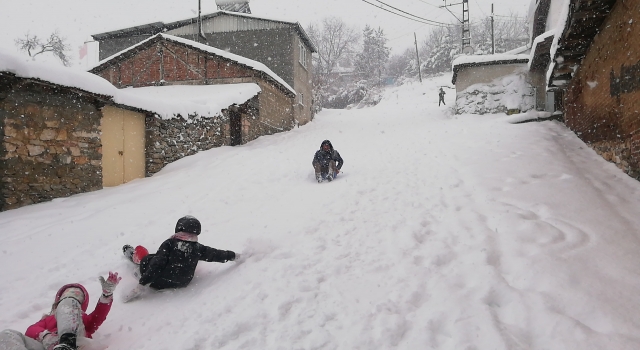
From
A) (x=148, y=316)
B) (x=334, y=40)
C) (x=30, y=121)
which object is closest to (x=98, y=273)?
(x=148, y=316)

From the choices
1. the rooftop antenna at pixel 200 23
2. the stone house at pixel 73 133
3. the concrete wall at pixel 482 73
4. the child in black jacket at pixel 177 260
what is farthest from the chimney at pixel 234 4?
the child in black jacket at pixel 177 260

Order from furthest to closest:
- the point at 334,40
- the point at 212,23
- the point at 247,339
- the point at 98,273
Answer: the point at 334,40 < the point at 212,23 < the point at 98,273 < the point at 247,339

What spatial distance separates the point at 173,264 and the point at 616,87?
6824 millimetres

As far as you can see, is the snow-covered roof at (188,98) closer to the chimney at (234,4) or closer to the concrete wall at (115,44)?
the concrete wall at (115,44)

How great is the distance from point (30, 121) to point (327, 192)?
19.0ft

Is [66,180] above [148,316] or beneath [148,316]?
above

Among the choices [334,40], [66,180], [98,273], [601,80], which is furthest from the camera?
[334,40]

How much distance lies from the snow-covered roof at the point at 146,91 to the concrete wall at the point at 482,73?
31.1ft

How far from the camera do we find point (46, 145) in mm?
6652

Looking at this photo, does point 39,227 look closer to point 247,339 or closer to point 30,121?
point 30,121

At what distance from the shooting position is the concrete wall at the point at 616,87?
4699mm

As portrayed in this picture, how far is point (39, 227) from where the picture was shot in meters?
5.44

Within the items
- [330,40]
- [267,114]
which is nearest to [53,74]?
[267,114]

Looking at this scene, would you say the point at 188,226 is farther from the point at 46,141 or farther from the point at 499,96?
the point at 499,96
